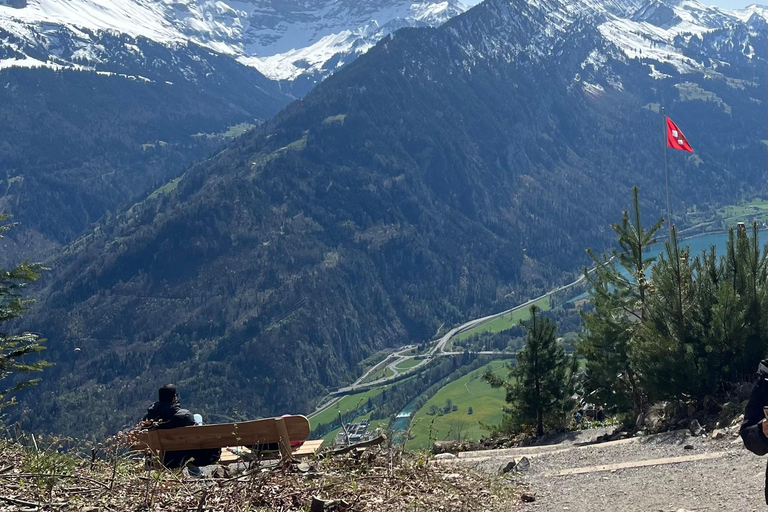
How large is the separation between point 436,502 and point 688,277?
12.1m

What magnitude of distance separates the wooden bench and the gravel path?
397cm

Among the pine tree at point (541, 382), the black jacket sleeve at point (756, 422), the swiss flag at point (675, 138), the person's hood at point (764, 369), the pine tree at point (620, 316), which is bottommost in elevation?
the pine tree at point (541, 382)

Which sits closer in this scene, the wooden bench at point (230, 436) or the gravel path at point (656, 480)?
the gravel path at point (656, 480)

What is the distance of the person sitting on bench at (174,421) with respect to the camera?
1270cm

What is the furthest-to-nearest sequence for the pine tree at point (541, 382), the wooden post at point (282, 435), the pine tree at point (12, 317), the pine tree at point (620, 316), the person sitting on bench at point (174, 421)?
the pine tree at point (541, 382)
the pine tree at point (620, 316)
the pine tree at point (12, 317)
the person sitting on bench at point (174, 421)
the wooden post at point (282, 435)

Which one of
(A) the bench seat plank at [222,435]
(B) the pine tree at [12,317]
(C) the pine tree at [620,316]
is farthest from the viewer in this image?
(C) the pine tree at [620,316]

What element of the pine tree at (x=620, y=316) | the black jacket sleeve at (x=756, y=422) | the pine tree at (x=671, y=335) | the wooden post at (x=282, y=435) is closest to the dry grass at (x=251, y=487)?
the wooden post at (x=282, y=435)

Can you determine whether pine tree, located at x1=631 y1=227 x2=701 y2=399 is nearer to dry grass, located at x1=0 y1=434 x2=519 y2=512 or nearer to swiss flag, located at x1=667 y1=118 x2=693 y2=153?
dry grass, located at x1=0 y1=434 x2=519 y2=512

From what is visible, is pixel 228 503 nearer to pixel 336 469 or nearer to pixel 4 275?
pixel 336 469

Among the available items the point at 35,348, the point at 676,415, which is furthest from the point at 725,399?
the point at 35,348

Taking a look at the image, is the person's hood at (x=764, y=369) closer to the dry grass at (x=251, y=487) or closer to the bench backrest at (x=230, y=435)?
the dry grass at (x=251, y=487)

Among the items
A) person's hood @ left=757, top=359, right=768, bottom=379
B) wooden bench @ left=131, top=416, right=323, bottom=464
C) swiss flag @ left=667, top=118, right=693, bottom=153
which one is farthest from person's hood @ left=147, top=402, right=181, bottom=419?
swiss flag @ left=667, top=118, right=693, bottom=153

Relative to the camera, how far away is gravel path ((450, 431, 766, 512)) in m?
10.8

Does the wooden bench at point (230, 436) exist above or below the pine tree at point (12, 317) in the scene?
below
